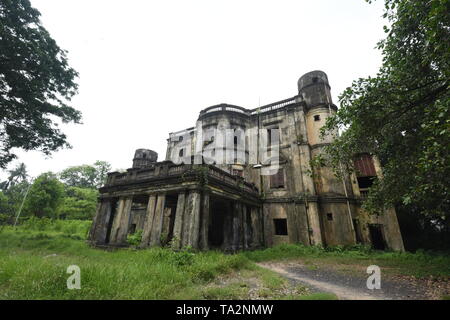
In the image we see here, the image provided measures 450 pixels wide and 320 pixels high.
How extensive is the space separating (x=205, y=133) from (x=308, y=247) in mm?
12683

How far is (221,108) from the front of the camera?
1831cm

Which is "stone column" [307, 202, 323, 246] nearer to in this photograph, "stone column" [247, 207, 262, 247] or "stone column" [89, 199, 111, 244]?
"stone column" [247, 207, 262, 247]

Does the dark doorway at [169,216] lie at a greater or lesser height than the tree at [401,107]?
lesser

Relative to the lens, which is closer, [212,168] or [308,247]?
[212,168]

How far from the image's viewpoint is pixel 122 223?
10.9m

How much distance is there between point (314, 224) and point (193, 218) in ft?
31.0

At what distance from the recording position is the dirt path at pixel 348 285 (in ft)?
16.7

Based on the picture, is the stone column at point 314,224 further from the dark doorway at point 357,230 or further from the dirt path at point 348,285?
the dirt path at point 348,285

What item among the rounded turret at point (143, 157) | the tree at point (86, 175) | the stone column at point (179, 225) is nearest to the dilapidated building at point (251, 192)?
the stone column at point (179, 225)

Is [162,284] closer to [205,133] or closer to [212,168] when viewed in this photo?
[212,168]

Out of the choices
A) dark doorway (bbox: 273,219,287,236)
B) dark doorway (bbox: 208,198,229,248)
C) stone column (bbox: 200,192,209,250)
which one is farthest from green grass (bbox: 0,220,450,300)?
dark doorway (bbox: 208,198,229,248)

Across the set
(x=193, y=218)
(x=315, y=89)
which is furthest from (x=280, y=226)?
(x=315, y=89)

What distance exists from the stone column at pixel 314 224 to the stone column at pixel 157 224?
10343 millimetres
